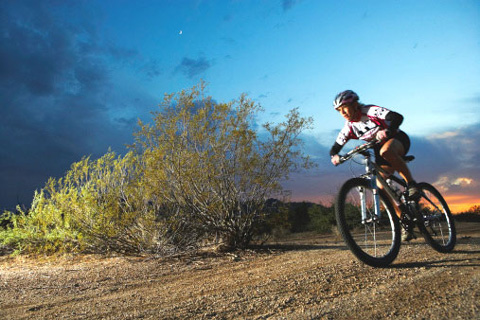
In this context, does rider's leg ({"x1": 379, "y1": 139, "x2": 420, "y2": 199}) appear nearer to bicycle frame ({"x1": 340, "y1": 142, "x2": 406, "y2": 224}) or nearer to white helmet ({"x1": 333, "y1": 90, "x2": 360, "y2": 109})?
bicycle frame ({"x1": 340, "y1": 142, "x2": 406, "y2": 224})

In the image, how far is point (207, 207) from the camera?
6.48 meters

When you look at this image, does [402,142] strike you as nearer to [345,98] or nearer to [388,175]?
[388,175]

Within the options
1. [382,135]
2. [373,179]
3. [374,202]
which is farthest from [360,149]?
[374,202]

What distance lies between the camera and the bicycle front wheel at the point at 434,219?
4.56 meters

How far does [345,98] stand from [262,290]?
8.28 ft

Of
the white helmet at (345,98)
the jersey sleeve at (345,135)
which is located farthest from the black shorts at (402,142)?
the white helmet at (345,98)

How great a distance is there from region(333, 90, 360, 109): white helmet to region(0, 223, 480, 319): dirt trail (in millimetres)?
1984

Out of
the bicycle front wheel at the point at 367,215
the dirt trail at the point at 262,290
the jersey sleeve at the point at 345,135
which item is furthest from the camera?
the jersey sleeve at the point at 345,135

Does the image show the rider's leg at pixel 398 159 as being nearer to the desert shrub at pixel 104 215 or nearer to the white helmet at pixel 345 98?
the white helmet at pixel 345 98

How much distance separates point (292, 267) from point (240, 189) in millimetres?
2471

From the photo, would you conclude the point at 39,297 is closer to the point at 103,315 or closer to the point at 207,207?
the point at 103,315

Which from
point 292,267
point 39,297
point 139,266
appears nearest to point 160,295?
point 292,267

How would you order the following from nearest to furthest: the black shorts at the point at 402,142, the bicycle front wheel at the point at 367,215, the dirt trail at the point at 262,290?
the dirt trail at the point at 262,290 → the bicycle front wheel at the point at 367,215 → the black shorts at the point at 402,142

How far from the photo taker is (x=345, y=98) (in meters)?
4.32
